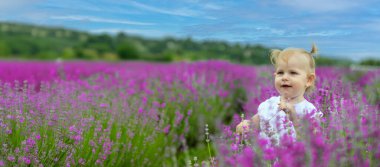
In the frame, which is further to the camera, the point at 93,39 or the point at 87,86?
the point at 93,39

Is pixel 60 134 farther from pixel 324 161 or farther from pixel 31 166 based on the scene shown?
pixel 324 161

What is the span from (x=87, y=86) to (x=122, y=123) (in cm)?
158

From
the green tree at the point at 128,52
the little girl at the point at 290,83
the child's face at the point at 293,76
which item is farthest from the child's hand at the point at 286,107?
the green tree at the point at 128,52

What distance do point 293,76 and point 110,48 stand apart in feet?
97.8

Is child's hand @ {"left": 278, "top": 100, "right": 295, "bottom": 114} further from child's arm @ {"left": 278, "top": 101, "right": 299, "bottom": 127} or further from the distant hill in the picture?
the distant hill

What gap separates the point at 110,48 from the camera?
3225cm

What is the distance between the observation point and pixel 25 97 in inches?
140

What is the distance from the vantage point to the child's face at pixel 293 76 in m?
3.08

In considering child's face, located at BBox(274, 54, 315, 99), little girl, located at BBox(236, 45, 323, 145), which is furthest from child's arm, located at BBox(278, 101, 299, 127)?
child's face, located at BBox(274, 54, 315, 99)

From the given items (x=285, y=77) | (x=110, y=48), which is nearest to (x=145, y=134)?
(x=285, y=77)

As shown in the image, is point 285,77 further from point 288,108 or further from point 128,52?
point 128,52

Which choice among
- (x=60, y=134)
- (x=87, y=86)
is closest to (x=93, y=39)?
(x=87, y=86)

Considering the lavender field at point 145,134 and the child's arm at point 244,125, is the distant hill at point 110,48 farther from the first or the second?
the child's arm at point 244,125

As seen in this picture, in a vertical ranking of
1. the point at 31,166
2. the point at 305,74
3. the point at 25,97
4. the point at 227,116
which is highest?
the point at 305,74
